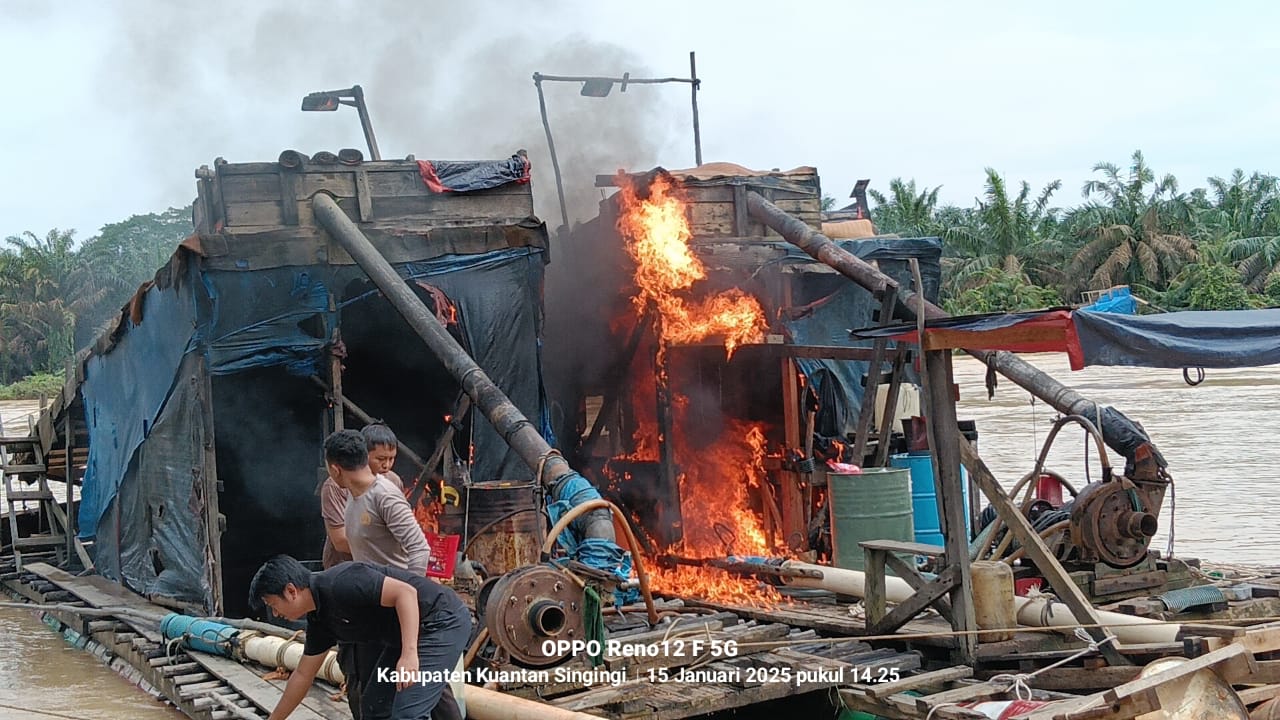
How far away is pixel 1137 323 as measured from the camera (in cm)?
712

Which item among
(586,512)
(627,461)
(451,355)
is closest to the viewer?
(586,512)

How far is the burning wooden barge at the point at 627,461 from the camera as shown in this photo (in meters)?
7.32

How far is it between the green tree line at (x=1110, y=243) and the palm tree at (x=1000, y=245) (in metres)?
0.04

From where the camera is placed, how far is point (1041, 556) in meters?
7.55

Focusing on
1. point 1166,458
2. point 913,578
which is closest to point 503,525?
point 913,578

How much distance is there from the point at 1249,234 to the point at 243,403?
1703 inches

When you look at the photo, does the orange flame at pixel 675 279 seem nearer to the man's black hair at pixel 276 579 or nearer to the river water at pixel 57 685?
the river water at pixel 57 685

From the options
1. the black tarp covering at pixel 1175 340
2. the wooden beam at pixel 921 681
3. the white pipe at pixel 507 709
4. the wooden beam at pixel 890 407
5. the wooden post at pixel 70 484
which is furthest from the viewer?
the wooden post at pixel 70 484

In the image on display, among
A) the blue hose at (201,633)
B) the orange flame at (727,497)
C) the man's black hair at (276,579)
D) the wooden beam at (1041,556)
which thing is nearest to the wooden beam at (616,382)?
the orange flame at (727,497)

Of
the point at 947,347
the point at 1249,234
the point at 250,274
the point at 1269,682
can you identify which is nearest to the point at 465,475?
the point at 250,274

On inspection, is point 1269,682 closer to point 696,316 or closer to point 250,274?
point 696,316

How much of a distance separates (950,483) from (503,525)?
3.74 m

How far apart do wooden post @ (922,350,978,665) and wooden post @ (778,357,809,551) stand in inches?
177

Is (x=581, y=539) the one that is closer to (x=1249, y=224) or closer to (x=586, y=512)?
(x=586, y=512)
